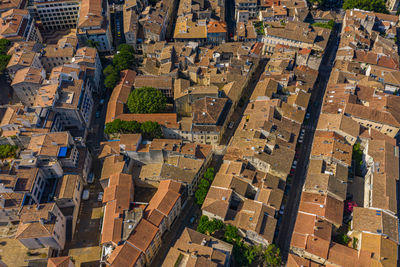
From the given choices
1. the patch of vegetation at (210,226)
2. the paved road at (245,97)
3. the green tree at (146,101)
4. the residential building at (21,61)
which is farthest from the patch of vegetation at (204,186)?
the residential building at (21,61)

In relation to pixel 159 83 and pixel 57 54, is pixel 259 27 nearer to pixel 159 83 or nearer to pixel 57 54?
pixel 159 83

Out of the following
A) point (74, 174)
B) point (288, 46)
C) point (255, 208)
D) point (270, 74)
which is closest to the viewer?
point (255, 208)

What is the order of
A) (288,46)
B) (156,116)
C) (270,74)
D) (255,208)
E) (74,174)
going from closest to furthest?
(255,208), (74,174), (156,116), (270,74), (288,46)

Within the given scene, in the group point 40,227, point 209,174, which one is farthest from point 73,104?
point 209,174

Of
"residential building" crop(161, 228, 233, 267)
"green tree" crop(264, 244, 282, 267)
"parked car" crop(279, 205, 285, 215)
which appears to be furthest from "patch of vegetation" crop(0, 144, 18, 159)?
"parked car" crop(279, 205, 285, 215)

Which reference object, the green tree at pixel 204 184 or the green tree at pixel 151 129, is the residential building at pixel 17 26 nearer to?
the green tree at pixel 151 129

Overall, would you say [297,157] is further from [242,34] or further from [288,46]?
[242,34]

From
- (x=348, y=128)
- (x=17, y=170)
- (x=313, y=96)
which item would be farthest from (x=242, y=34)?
(x=17, y=170)
